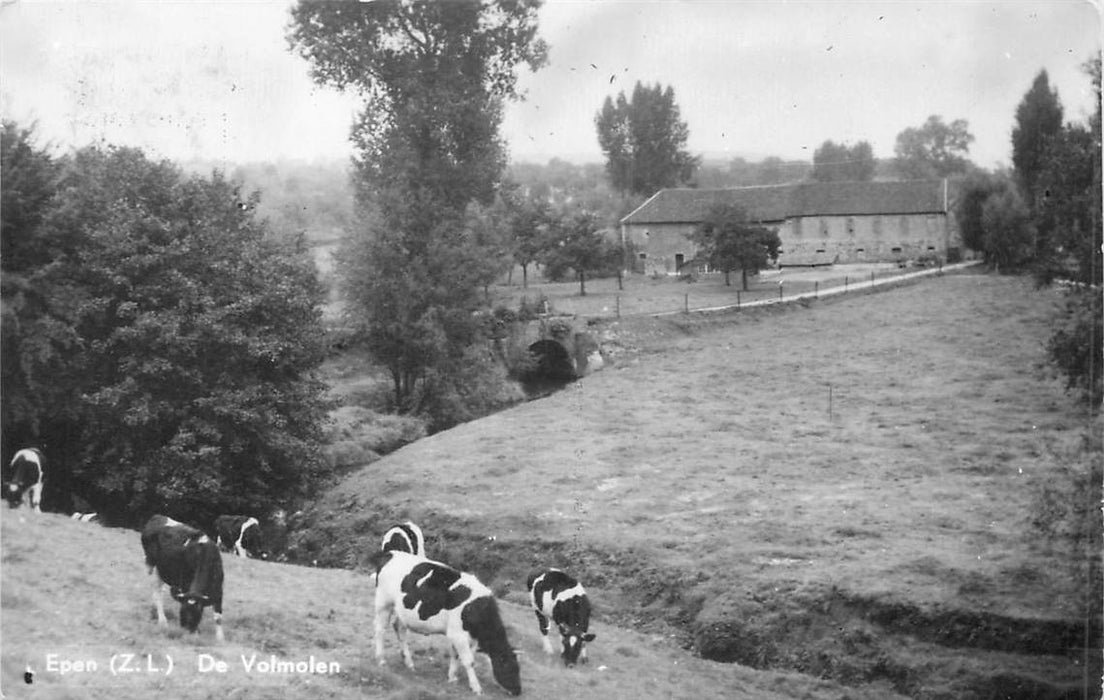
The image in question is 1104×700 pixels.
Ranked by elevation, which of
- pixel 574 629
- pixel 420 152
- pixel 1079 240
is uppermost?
pixel 420 152

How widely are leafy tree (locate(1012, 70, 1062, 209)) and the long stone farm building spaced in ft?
73.1

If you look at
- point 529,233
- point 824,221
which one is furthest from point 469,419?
point 824,221

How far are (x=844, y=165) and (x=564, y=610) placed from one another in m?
32.5

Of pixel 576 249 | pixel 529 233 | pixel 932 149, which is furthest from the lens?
pixel 576 249

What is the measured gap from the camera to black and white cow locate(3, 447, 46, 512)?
14.5m

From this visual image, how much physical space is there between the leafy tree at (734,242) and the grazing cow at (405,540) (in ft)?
86.8

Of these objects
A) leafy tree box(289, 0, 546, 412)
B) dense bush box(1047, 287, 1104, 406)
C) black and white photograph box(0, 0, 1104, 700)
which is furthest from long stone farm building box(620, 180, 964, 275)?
dense bush box(1047, 287, 1104, 406)

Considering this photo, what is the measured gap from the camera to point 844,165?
40.6m

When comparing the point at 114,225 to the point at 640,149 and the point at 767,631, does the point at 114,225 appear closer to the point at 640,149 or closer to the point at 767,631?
the point at 767,631

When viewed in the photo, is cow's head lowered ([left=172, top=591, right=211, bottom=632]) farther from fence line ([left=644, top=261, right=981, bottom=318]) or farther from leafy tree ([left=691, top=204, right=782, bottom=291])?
leafy tree ([left=691, top=204, right=782, bottom=291])

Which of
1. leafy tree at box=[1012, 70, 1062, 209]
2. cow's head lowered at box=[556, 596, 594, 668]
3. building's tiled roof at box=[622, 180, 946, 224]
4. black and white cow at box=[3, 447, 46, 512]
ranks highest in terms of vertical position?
building's tiled roof at box=[622, 180, 946, 224]

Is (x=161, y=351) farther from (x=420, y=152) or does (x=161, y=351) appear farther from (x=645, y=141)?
(x=645, y=141)

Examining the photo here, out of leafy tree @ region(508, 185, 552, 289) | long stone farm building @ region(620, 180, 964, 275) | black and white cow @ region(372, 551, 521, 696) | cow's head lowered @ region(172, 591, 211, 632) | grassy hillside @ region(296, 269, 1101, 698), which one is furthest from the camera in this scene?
long stone farm building @ region(620, 180, 964, 275)

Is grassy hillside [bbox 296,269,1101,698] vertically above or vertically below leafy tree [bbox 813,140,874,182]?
below
